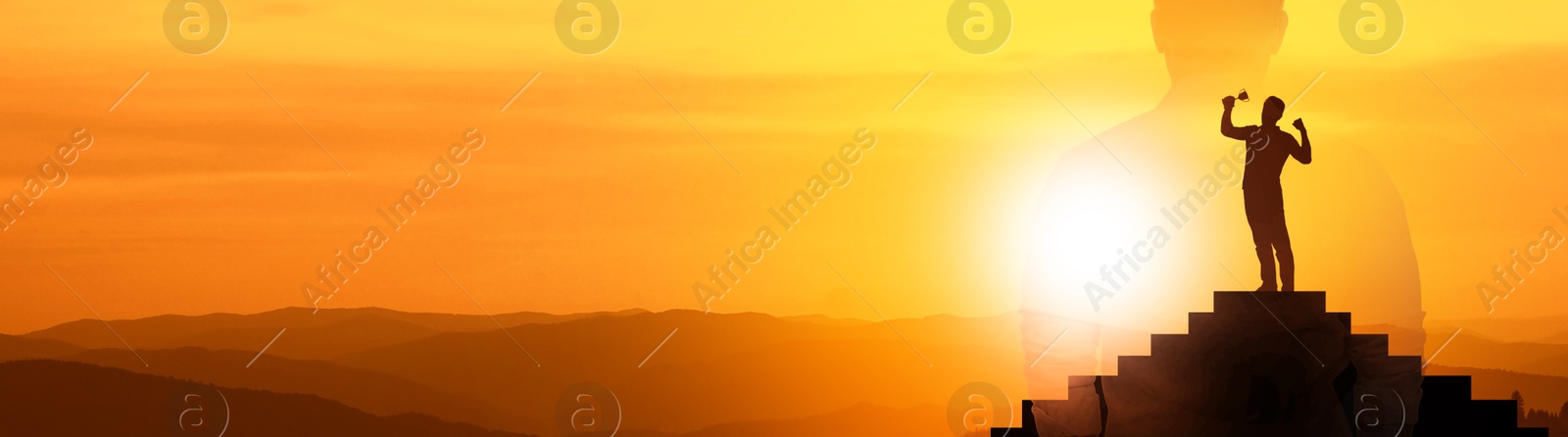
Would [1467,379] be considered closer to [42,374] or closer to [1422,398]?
[1422,398]

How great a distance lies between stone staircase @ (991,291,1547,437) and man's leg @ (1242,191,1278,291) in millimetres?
242

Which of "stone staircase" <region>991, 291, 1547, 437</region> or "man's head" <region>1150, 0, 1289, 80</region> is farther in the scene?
"man's head" <region>1150, 0, 1289, 80</region>

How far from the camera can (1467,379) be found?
18.6m

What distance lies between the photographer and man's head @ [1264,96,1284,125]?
17750 mm

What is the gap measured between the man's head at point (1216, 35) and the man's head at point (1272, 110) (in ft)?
12.6

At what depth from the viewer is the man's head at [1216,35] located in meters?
21.6

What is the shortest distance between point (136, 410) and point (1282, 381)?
109359 millimetres

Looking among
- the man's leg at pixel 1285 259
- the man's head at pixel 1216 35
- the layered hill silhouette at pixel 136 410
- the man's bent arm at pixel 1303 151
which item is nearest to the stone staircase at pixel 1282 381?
the man's leg at pixel 1285 259

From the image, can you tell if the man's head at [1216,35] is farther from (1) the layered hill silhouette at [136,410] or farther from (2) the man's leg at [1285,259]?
(1) the layered hill silhouette at [136,410]

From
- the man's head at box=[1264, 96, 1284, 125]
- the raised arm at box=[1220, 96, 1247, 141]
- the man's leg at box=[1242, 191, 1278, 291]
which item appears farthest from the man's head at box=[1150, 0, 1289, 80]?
A: the man's leg at box=[1242, 191, 1278, 291]

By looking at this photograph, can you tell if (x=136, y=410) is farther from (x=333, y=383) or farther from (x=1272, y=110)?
(x=1272, y=110)

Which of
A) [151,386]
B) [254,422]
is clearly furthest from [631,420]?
[151,386]

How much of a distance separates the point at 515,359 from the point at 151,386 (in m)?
28.4

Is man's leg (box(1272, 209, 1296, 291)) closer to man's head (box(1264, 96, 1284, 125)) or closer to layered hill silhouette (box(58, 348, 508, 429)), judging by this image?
man's head (box(1264, 96, 1284, 125))
